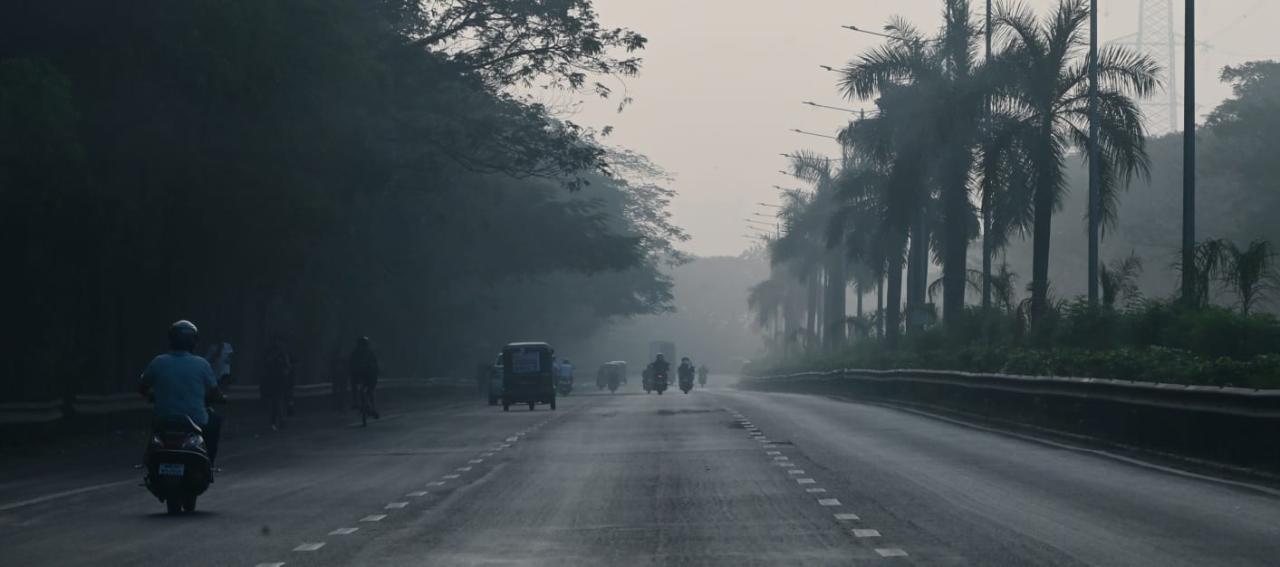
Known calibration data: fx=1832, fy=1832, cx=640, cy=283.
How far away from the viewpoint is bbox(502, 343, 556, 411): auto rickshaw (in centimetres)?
4900

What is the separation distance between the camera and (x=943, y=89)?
48.1 metres

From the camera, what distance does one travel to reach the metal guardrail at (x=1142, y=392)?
18.4 meters

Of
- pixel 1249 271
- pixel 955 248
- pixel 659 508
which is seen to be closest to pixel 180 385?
pixel 659 508

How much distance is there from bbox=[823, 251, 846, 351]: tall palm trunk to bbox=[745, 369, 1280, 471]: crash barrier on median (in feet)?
155

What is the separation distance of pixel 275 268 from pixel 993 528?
83.3ft

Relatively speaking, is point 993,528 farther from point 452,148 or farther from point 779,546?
point 452,148

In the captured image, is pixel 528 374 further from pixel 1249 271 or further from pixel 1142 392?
pixel 1142 392

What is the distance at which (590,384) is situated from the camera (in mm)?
139000

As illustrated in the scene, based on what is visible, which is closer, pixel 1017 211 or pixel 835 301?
pixel 1017 211

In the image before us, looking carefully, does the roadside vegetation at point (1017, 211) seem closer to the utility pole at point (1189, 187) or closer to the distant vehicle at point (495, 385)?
the utility pole at point (1189, 187)

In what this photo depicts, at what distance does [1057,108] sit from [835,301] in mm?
50308

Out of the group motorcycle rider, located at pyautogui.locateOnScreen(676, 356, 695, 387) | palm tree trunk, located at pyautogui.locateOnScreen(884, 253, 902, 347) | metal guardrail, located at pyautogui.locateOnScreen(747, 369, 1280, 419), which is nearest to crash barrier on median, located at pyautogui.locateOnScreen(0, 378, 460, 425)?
metal guardrail, located at pyautogui.locateOnScreen(747, 369, 1280, 419)

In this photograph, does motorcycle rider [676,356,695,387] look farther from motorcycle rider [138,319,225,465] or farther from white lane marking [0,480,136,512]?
motorcycle rider [138,319,225,465]

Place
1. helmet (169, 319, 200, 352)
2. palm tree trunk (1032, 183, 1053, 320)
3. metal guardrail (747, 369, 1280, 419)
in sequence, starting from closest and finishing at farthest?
helmet (169, 319, 200, 352) → metal guardrail (747, 369, 1280, 419) → palm tree trunk (1032, 183, 1053, 320)
